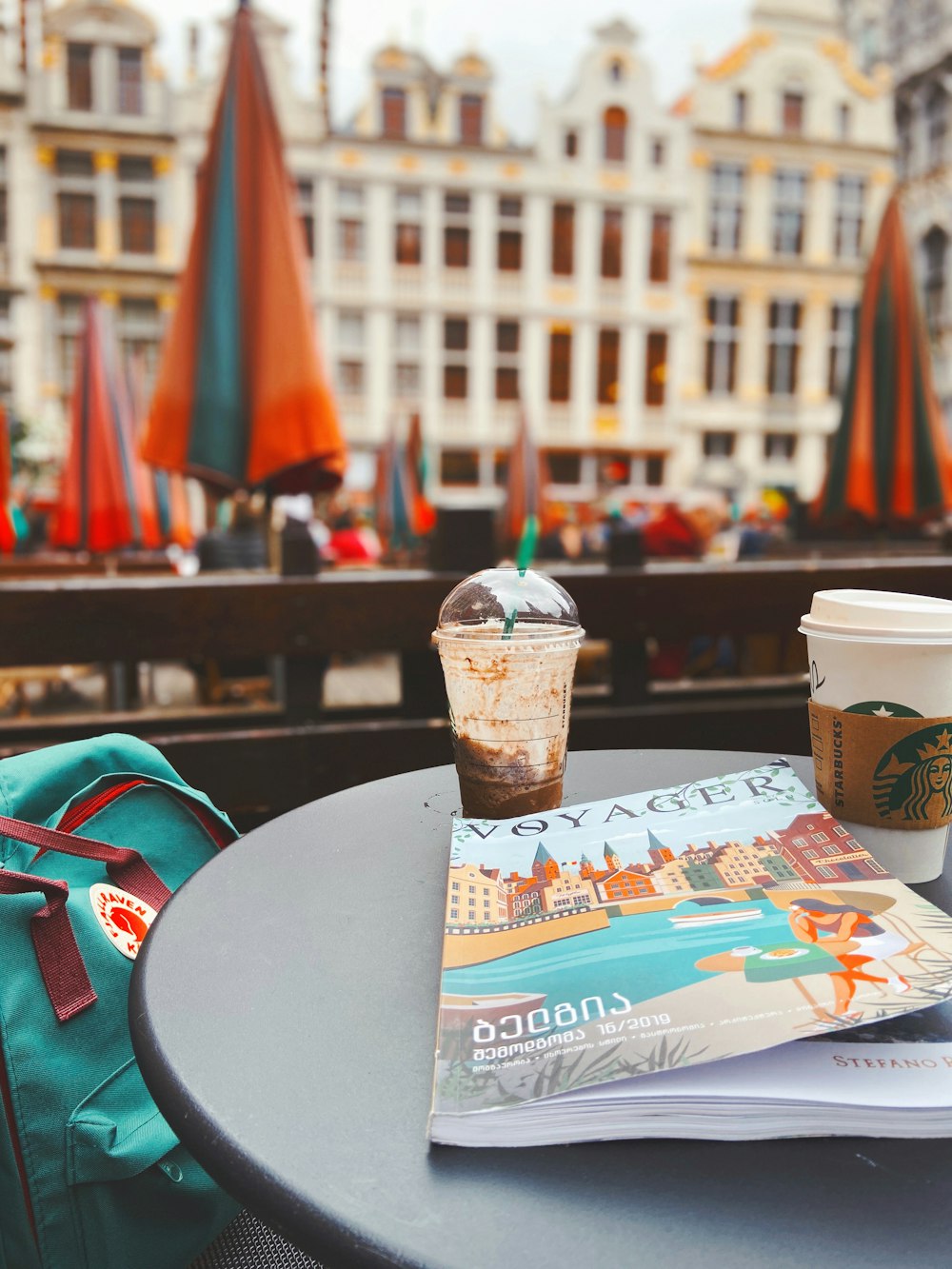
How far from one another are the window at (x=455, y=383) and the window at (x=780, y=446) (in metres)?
7.32

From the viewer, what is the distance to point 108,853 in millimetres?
876

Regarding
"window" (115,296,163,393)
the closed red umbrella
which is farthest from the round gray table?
"window" (115,296,163,393)

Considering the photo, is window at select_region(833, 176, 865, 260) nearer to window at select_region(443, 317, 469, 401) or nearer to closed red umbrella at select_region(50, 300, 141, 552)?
window at select_region(443, 317, 469, 401)

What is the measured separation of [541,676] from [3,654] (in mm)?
1526

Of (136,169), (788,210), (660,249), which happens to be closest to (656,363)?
(660,249)

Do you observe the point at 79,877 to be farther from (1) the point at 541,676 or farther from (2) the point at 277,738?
(2) the point at 277,738

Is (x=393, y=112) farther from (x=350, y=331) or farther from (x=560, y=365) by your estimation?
(x=560, y=365)

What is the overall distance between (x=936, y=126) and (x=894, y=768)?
2758 centimetres

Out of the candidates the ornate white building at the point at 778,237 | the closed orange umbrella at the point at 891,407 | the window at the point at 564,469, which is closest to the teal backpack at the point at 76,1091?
the closed orange umbrella at the point at 891,407

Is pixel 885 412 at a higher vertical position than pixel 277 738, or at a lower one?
higher

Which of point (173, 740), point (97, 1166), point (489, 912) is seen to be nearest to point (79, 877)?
point (97, 1166)

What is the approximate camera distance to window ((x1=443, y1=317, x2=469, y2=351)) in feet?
65.8

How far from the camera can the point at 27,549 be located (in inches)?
316

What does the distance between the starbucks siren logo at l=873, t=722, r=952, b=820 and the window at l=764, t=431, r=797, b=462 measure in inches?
868
